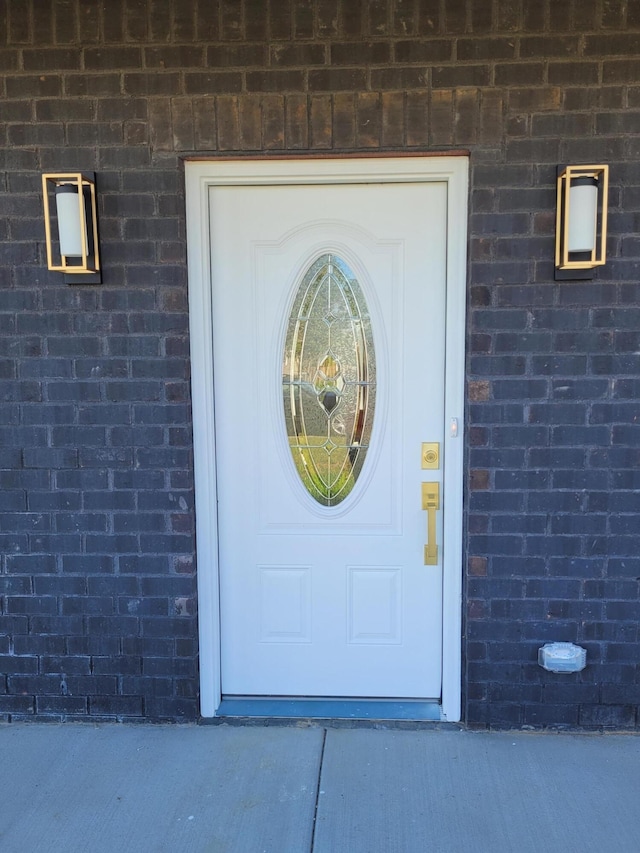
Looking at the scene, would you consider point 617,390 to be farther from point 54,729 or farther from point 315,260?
point 54,729

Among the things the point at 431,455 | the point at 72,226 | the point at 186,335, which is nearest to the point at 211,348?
the point at 186,335

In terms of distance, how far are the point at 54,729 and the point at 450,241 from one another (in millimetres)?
2769

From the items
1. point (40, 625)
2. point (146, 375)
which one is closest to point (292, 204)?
point (146, 375)

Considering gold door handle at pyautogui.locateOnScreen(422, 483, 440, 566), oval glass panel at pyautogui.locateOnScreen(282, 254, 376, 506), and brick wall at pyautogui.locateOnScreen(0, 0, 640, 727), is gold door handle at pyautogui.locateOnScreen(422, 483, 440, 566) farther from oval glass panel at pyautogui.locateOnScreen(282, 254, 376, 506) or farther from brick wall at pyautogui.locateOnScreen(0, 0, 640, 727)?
oval glass panel at pyautogui.locateOnScreen(282, 254, 376, 506)

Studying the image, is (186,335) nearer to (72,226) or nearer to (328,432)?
(72,226)

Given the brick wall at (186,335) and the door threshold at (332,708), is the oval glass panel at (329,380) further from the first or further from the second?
the door threshold at (332,708)

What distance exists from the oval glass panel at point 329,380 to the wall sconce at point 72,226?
88 cm

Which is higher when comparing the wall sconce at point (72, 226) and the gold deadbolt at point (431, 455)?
the wall sconce at point (72, 226)

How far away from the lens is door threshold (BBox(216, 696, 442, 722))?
2.76m

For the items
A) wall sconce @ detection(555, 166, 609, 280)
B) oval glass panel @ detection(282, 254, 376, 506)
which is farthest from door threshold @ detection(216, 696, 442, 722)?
wall sconce @ detection(555, 166, 609, 280)

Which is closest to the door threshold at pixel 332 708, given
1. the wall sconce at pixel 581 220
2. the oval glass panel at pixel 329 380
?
the oval glass panel at pixel 329 380

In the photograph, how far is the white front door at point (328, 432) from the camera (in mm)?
2633

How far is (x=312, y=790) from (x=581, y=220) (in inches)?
95.3

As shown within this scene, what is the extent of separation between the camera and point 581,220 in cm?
236
